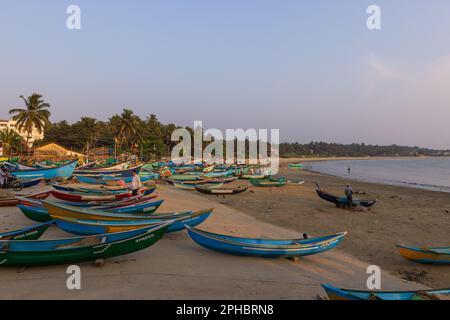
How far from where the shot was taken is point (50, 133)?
7481 cm

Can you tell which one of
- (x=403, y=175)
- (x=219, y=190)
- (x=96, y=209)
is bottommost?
(x=403, y=175)

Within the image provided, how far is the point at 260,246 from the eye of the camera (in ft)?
26.5

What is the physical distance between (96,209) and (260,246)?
6.93 meters

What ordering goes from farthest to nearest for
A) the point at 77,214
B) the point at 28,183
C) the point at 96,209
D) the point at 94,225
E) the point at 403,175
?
the point at 403,175, the point at 28,183, the point at 96,209, the point at 77,214, the point at 94,225

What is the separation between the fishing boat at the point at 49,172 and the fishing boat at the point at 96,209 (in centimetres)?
1479

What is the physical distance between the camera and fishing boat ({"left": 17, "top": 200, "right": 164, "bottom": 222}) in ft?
34.2

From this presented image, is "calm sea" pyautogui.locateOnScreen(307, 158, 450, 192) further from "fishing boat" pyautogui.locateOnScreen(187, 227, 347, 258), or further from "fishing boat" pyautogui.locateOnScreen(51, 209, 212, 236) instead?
"fishing boat" pyautogui.locateOnScreen(51, 209, 212, 236)

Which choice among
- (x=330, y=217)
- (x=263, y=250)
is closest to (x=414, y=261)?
(x=263, y=250)

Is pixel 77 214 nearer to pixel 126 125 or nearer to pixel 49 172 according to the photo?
pixel 49 172

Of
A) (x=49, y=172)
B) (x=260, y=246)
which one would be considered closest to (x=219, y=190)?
(x=49, y=172)

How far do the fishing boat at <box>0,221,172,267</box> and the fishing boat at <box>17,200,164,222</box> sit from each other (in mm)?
3669

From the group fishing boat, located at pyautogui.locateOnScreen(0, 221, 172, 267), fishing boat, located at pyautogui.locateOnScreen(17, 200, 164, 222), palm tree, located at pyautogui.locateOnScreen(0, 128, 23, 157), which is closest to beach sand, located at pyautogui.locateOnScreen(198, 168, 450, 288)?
fishing boat, located at pyautogui.locateOnScreen(17, 200, 164, 222)

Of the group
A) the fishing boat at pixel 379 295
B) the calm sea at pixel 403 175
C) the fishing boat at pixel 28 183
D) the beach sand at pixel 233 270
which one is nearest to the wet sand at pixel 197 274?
the beach sand at pixel 233 270

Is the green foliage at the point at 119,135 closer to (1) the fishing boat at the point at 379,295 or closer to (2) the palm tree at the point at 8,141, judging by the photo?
(2) the palm tree at the point at 8,141
